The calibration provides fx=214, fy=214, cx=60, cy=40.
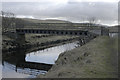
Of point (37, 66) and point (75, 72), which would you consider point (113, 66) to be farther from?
point (37, 66)

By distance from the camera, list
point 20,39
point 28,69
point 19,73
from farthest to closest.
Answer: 1. point 20,39
2. point 28,69
3. point 19,73

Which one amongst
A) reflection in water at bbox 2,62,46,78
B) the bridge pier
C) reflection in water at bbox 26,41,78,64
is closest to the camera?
reflection in water at bbox 2,62,46,78

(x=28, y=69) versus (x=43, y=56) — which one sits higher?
(x=43, y=56)

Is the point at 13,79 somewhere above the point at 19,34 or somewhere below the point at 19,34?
below

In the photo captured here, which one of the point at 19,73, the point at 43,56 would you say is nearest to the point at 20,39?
the point at 43,56

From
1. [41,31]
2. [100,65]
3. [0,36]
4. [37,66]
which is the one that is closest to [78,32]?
[41,31]

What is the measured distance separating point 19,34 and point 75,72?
64143 millimetres

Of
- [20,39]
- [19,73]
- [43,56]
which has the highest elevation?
[20,39]

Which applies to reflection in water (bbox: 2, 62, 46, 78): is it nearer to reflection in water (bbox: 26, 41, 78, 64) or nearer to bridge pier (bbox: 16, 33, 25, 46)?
reflection in water (bbox: 26, 41, 78, 64)

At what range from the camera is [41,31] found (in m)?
78.1

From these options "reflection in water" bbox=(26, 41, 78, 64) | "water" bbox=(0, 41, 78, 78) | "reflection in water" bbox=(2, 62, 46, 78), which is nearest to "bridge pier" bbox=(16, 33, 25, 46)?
"reflection in water" bbox=(26, 41, 78, 64)

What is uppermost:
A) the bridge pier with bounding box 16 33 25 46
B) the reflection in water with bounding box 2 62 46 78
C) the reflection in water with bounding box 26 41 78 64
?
the bridge pier with bounding box 16 33 25 46

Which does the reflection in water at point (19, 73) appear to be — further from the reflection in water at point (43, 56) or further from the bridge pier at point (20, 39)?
the bridge pier at point (20, 39)

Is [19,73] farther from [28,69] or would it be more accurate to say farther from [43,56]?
[43,56]
